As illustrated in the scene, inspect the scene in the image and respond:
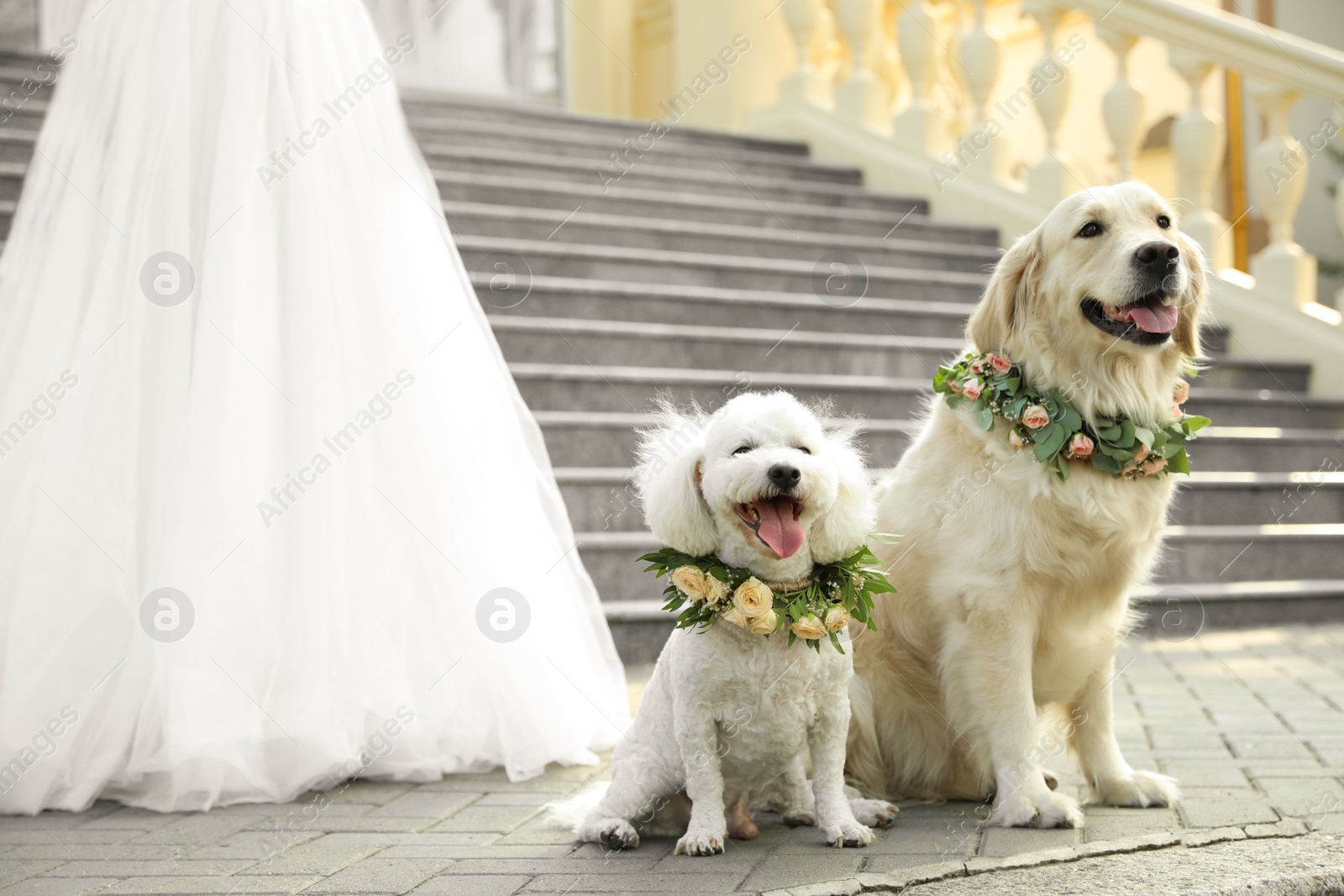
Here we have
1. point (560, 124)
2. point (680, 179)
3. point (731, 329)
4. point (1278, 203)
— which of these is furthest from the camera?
point (560, 124)

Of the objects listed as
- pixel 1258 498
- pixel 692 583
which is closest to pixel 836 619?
pixel 692 583

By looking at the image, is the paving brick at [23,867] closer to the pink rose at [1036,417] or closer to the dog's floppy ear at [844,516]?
the dog's floppy ear at [844,516]

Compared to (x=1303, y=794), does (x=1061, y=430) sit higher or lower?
higher

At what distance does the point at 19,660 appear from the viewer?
3.22 meters

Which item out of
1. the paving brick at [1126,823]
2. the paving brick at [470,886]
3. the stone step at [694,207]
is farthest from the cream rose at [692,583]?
the stone step at [694,207]

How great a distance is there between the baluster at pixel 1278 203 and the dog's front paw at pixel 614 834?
6.11 m

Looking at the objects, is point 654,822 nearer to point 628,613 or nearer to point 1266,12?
point 628,613

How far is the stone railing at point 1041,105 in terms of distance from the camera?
23.9 feet

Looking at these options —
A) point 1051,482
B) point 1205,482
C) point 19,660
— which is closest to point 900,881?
point 1051,482

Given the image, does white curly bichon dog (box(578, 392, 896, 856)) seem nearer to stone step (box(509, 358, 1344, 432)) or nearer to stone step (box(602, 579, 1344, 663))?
stone step (box(509, 358, 1344, 432))

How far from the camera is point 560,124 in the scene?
336 inches

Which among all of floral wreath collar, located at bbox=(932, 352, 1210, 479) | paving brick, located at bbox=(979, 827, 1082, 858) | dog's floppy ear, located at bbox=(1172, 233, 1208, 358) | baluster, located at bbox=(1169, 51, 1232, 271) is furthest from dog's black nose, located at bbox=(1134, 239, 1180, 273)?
Answer: baluster, located at bbox=(1169, 51, 1232, 271)

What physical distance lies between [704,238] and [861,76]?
2.40m

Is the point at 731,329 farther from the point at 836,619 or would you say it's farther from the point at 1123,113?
the point at 836,619
